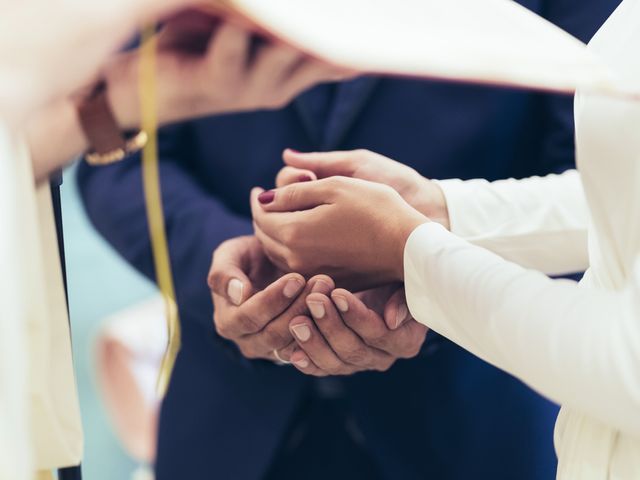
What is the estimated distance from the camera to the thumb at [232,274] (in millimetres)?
710

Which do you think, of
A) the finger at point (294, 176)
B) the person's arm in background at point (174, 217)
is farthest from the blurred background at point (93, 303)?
the finger at point (294, 176)

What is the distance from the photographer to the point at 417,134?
87 centimetres

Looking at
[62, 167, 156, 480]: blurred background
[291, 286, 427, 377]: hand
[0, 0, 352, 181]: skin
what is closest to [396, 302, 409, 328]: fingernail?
[291, 286, 427, 377]: hand

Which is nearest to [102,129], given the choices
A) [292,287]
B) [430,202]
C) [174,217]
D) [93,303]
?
[292,287]

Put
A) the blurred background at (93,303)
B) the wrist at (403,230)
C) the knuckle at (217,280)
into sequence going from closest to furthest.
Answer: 1. the wrist at (403,230)
2. the knuckle at (217,280)
3. the blurred background at (93,303)

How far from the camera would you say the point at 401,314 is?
2.19 feet

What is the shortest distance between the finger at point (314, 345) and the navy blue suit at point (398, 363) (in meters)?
0.18

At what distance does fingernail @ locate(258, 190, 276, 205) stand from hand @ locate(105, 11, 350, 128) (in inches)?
10.2

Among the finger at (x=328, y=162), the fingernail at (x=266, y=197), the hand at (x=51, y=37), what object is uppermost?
the hand at (x=51, y=37)

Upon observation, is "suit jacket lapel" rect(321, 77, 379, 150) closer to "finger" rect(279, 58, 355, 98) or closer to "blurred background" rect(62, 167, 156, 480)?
"finger" rect(279, 58, 355, 98)

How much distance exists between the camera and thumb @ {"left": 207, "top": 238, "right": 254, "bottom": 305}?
2.33 ft

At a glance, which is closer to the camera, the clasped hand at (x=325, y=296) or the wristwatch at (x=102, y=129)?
the wristwatch at (x=102, y=129)

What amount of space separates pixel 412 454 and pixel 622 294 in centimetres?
50

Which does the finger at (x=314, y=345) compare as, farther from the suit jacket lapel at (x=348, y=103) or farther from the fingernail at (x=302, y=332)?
Answer: the suit jacket lapel at (x=348, y=103)
